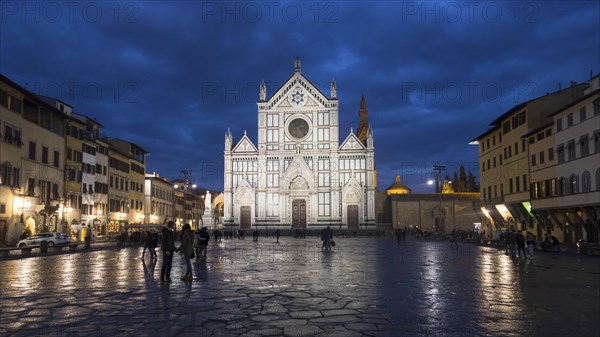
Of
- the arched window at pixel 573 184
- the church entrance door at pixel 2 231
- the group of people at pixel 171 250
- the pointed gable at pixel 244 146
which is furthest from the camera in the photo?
the pointed gable at pixel 244 146

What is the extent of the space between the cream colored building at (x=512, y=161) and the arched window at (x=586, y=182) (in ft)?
30.1

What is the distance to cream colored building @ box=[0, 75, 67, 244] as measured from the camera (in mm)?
37656

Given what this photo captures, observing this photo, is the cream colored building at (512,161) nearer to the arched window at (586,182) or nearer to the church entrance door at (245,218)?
the arched window at (586,182)

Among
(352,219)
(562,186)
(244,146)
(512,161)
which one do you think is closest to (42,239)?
(562,186)

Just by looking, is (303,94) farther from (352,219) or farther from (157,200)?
(157,200)

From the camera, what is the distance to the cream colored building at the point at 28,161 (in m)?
37.7

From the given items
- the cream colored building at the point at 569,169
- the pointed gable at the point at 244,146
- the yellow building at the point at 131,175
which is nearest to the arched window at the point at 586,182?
the cream colored building at the point at 569,169

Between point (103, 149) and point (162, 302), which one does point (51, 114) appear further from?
point (162, 302)

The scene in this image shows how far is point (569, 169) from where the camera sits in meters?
38.5

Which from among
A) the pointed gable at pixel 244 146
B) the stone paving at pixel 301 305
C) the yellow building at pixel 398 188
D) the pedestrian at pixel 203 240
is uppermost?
the pointed gable at pixel 244 146

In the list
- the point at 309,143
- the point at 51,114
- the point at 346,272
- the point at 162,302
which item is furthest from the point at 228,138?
the point at 162,302

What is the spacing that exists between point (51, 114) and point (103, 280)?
3611 centimetres

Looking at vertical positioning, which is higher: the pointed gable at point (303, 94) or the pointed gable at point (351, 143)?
the pointed gable at point (303, 94)

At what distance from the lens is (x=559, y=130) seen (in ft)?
131
